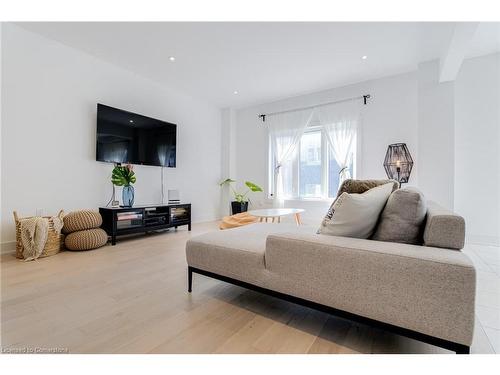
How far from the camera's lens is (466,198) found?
3369mm

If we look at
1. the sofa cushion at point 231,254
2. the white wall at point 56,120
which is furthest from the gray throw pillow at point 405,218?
the white wall at point 56,120

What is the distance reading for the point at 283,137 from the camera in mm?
4984

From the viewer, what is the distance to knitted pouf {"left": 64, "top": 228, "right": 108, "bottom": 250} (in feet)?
9.02

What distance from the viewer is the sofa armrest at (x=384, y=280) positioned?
90cm

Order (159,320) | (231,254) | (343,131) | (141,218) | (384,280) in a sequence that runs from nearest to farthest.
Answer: (384,280)
(159,320)
(231,254)
(141,218)
(343,131)

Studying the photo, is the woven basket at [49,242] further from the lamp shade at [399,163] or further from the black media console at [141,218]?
the lamp shade at [399,163]

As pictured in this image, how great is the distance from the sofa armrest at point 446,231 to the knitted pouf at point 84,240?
3.22 m

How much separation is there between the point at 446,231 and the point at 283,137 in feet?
13.5

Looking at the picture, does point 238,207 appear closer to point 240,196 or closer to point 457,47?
point 240,196

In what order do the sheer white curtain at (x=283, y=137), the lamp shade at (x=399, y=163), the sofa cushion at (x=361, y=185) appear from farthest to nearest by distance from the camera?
the sheer white curtain at (x=283, y=137)
the lamp shade at (x=399, y=163)
the sofa cushion at (x=361, y=185)

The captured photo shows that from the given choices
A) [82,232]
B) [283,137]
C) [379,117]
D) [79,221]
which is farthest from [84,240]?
[379,117]

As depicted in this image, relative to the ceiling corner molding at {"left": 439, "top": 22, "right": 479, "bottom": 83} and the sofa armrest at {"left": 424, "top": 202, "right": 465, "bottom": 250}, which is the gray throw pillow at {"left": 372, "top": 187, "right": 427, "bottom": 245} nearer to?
the sofa armrest at {"left": 424, "top": 202, "right": 465, "bottom": 250}

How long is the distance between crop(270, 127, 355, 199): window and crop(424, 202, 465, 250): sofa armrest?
3300mm

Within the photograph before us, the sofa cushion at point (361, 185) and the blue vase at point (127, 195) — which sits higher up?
the sofa cushion at point (361, 185)
